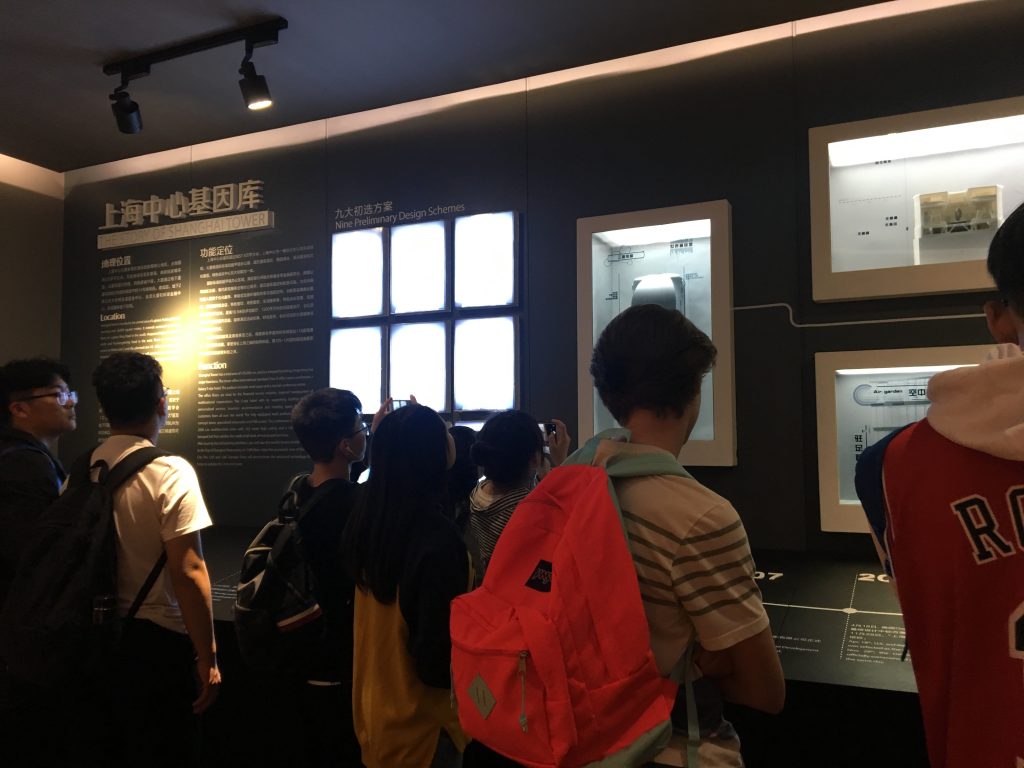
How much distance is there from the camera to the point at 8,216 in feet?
14.6

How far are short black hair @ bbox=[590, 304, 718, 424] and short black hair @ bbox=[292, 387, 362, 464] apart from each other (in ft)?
3.19

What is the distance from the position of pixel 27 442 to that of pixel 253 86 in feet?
5.43

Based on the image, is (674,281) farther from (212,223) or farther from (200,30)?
(212,223)

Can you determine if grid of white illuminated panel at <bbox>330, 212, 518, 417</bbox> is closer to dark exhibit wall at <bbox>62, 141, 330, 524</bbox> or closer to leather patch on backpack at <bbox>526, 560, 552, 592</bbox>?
dark exhibit wall at <bbox>62, 141, 330, 524</bbox>

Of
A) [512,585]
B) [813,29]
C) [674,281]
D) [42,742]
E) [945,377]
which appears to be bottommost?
[42,742]

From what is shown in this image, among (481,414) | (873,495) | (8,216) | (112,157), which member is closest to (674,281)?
(481,414)

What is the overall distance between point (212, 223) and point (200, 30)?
1304 millimetres

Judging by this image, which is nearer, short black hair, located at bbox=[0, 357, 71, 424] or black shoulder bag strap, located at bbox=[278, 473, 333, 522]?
black shoulder bag strap, located at bbox=[278, 473, 333, 522]

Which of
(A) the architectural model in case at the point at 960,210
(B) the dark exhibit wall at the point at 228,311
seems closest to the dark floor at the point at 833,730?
(A) the architectural model in case at the point at 960,210

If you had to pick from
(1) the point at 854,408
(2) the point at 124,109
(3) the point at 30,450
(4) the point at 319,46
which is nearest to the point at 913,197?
(1) the point at 854,408

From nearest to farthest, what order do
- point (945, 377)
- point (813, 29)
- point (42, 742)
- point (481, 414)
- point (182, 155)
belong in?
1. point (945, 377)
2. point (42, 742)
3. point (813, 29)
4. point (481, 414)
5. point (182, 155)

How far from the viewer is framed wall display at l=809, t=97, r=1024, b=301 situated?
2443mm

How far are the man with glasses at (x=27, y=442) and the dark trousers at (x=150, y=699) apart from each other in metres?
0.47

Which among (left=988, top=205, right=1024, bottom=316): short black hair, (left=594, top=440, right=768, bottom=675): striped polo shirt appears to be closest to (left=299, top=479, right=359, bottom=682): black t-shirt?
(left=594, top=440, right=768, bottom=675): striped polo shirt
